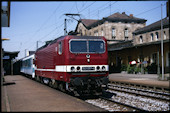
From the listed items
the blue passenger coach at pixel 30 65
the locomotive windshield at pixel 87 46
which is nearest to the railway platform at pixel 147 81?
the locomotive windshield at pixel 87 46

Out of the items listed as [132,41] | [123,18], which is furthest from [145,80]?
[123,18]

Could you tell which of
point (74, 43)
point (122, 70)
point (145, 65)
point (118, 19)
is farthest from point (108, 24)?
point (74, 43)

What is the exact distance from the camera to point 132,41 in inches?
1375

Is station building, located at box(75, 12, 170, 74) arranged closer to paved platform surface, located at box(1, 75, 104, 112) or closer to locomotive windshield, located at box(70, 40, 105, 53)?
locomotive windshield, located at box(70, 40, 105, 53)

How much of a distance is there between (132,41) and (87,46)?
24.7m

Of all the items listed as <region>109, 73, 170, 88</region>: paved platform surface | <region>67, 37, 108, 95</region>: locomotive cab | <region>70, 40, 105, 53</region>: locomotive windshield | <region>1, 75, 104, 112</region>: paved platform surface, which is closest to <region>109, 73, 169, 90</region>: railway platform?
<region>109, 73, 170, 88</region>: paved platform surface

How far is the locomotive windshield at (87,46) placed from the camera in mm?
11172

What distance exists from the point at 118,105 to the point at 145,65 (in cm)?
2347

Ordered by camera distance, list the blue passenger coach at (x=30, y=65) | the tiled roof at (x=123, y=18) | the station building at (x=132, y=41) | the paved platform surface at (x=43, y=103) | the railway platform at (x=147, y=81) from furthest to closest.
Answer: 1. the tiled roof at (x=123, y=18)
2. the station building at (x=132, y=41)
3. the blue passenger coach at (x=30, y=65)
4. the railway platform at (x=147, y=81)
5. the paved platform surface at (x=43, y=103)

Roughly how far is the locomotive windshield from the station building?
14.4 meters

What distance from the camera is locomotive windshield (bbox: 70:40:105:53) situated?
1117 cm

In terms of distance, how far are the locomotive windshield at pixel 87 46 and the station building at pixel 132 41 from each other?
14.4 metres

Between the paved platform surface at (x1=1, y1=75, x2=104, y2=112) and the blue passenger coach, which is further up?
the blue passenger coach

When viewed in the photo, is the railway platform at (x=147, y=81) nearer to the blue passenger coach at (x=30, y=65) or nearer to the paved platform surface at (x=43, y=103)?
the paved platform surface at (x=43, y=103)
